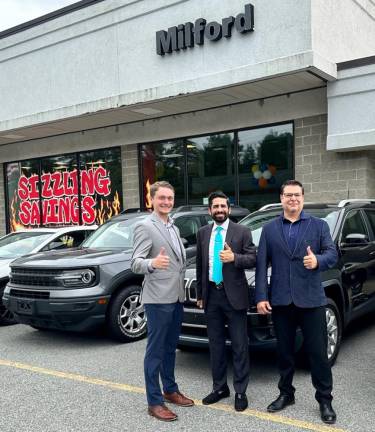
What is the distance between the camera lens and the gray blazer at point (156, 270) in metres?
3.98

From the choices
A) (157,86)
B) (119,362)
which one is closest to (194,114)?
(157,86)

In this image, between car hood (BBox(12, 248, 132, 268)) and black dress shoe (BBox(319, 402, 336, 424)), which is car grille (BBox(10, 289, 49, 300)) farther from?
black dress shoe (BBox(319, 402, 336, 424))

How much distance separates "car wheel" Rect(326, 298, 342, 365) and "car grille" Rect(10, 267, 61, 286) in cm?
330

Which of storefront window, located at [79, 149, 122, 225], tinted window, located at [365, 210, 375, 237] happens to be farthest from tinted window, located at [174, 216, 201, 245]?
storefront window, located at [79, 149, 122, 225]

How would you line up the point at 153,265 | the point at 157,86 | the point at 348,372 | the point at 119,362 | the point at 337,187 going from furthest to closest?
the point at 157,86, the point at 337,187, the point at 119,362, the point at 348,372, the point at 153,265

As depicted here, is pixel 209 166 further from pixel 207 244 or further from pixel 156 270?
pixel 156 270

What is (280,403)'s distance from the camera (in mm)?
4078

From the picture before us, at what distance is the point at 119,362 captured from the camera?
5539mm

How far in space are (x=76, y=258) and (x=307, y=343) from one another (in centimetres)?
344

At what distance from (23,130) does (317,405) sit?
489 inches

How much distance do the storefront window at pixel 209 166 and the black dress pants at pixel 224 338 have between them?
7.88 m

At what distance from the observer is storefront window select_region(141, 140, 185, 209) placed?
42.4 ft

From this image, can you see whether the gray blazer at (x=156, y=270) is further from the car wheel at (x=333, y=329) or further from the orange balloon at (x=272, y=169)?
the orange balloon at (x=272, y=169)

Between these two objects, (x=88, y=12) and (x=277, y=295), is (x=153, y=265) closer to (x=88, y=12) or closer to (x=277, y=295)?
(x=277, y=295)
